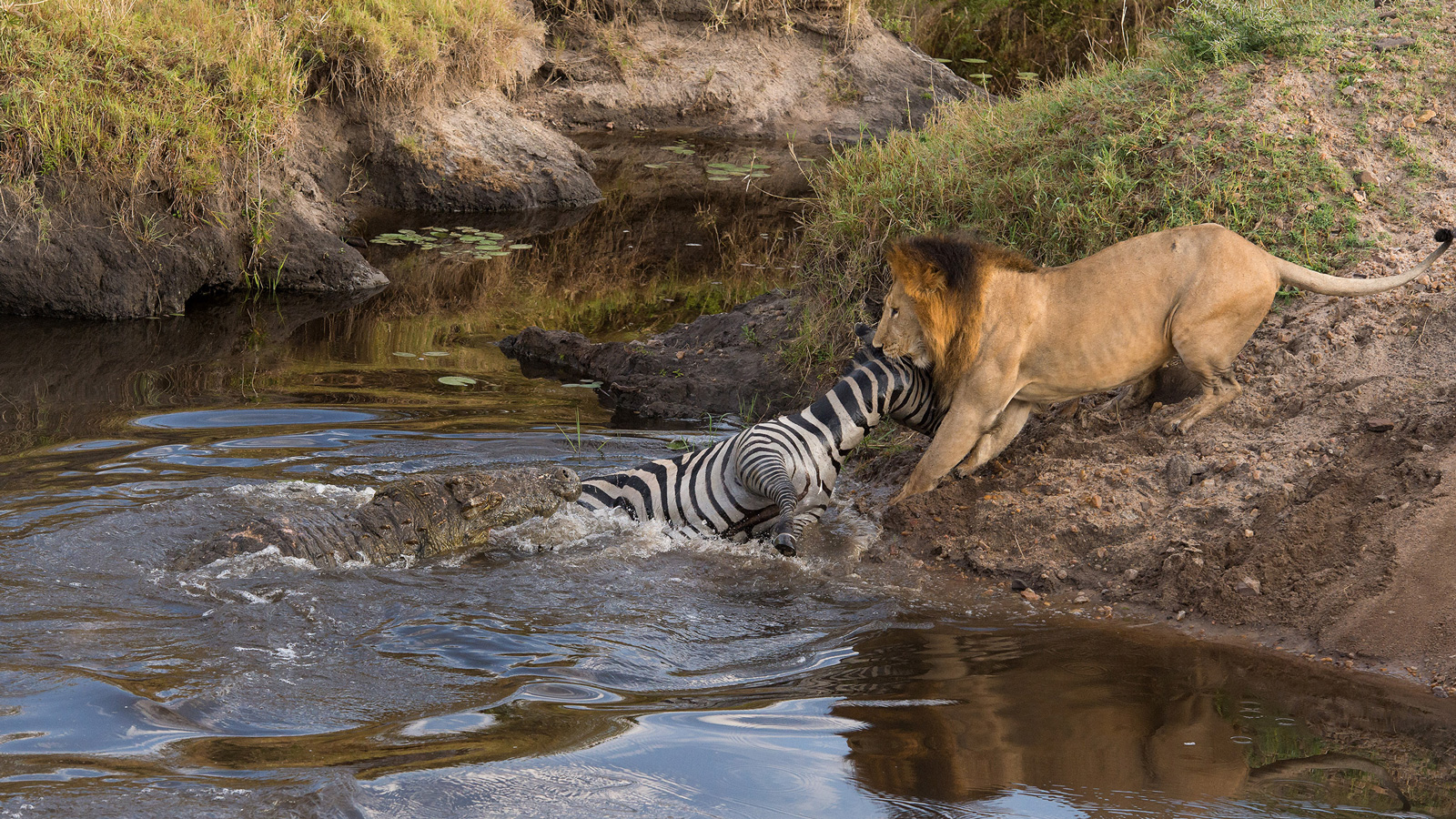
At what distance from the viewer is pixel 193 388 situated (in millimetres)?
7914

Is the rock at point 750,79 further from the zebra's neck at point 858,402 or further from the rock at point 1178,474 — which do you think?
the rock at point 1178,474

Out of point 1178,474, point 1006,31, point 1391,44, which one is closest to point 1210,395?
point 1178,474

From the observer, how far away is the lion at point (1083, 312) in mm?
5074

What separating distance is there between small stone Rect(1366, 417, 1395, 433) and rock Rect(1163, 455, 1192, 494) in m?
0.74

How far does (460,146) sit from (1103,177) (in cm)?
868

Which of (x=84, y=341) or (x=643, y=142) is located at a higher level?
(x=643, y=142)

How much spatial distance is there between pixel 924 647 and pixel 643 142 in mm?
13360

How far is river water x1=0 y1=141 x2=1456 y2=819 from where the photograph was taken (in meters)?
3.35

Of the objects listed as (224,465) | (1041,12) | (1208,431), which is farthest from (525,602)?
(1041,12)

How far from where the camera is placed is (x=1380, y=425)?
504 centimetres

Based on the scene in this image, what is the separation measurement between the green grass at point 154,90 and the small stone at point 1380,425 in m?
8.42

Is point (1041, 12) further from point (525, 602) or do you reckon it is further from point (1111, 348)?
point (525, 602)

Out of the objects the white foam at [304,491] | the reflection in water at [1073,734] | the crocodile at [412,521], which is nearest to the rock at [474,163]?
the white foam at [304,491]

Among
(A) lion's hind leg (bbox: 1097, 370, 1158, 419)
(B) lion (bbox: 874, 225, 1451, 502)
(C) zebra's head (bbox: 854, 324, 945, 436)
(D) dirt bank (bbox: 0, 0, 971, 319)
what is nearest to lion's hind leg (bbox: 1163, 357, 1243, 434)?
(B) lion (bbox: 874, 225, 1451, 502)
